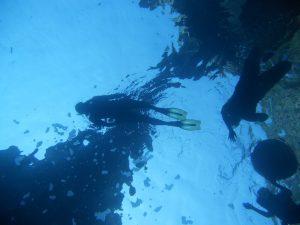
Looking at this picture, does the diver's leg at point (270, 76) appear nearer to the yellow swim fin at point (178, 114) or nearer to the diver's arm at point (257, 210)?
the yellow swim fin at point (178, 114)

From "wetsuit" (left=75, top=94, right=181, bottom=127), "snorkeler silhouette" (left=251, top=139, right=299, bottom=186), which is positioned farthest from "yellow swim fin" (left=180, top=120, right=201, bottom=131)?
"snorkeler silhouette" (left=251, top=139, right=299, bottom=186)

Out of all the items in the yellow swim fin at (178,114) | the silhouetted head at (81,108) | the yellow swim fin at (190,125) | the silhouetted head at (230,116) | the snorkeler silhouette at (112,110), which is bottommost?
the silhouetted head at (230,116)

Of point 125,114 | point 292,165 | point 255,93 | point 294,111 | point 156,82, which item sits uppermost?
point 156,82

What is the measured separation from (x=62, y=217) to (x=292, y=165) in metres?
9.25

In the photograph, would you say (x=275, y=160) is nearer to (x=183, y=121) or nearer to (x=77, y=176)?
(x=183, y=121)

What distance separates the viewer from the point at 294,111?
12.9m

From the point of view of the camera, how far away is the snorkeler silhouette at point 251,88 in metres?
7.98

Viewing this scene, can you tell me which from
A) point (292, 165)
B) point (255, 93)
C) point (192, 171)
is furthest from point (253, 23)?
point (192, 171)

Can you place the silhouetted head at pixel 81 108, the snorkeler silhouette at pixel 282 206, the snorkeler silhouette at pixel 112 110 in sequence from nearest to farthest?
the snorkeler silhouette at pixel 282 206 < the snorkeler silhouette at pixel 112 110 < the silhouetted head at pixel 81 108

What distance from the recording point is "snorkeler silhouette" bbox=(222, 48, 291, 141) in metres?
7.98

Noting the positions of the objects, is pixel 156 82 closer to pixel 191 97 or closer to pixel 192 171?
pixel 191 97

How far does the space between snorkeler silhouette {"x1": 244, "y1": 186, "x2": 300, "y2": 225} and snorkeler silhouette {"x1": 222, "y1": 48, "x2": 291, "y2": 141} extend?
2.01 metres

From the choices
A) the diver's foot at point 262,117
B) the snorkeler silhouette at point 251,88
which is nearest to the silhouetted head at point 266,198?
the snorkeler silhouette at point 251,88

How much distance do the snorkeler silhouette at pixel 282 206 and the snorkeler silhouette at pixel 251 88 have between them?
201cm
